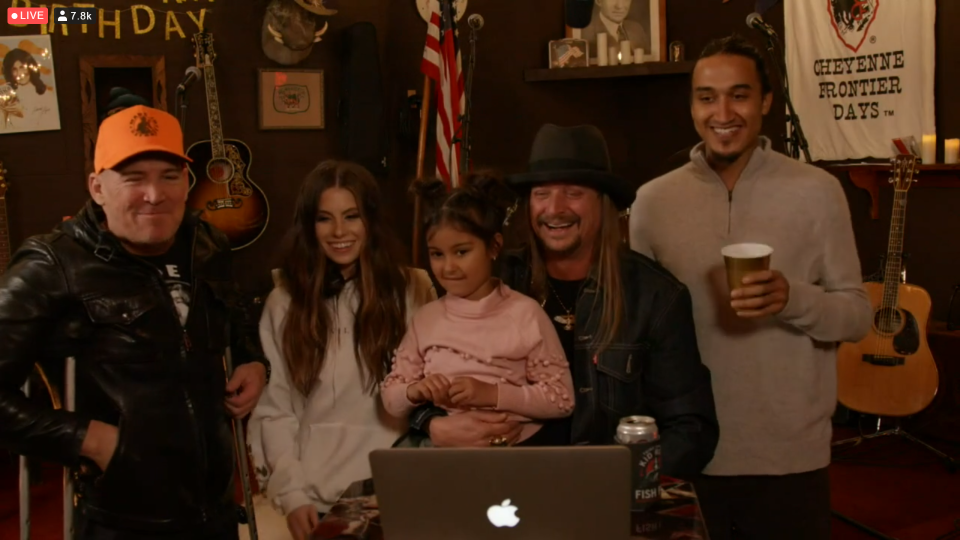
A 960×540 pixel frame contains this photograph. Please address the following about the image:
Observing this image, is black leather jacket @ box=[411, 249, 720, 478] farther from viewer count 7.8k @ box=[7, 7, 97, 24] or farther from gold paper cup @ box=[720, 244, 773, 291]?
viewer count 7.8k @ box=[7, 7, 97, 24]

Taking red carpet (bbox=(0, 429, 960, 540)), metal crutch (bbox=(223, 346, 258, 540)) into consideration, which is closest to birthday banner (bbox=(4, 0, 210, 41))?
red carpet (bbox=(0, 429, 960, 540))

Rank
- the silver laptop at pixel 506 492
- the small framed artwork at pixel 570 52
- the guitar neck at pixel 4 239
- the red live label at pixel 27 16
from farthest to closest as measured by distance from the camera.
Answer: the small framed artwork at pixel 570 52
the red live label at pixel 27 16
the guitar neck at pixel 4 239
the silver laptop at pixel 506 492

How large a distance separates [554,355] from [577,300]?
16 centimetres

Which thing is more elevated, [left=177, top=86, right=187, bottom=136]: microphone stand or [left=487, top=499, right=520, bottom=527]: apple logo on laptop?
[left=177, top=86, right=187, bottom=136]: microphone stand

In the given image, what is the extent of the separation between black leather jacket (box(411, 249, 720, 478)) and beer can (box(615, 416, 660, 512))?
1.25 ft

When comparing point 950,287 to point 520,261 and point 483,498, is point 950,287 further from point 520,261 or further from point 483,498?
point 483,498

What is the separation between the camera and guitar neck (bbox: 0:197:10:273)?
191 inches

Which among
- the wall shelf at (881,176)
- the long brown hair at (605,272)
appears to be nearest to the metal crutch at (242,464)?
the long brown hair at (605,272)

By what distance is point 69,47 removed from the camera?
5.32 m

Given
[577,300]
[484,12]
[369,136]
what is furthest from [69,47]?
[577,300]

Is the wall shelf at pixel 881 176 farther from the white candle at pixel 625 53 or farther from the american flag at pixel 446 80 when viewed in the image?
the american flag at pixel 446 80

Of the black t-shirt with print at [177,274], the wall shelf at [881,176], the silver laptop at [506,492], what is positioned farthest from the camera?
the wall shelf at [881,176]

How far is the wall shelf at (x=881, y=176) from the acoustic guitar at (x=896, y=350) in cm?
22

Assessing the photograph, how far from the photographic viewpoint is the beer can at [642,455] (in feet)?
5.56
